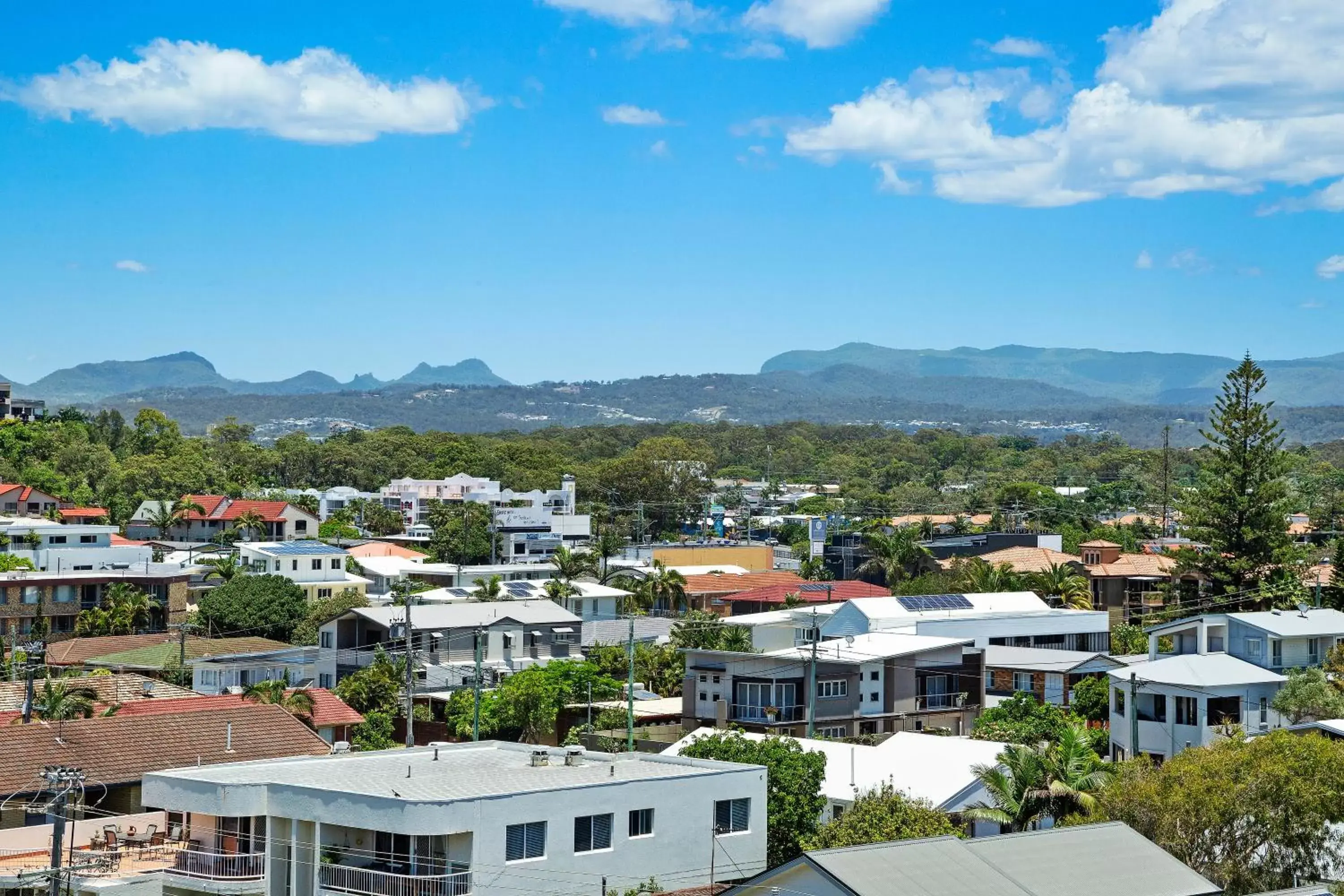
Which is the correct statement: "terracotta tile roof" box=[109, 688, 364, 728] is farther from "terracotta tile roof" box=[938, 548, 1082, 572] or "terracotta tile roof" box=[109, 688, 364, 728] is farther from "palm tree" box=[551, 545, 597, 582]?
"terracotta tile roof" box=[938, 548, 1082, 572]

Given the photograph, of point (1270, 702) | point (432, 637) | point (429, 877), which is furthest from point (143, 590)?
point (429, 877)

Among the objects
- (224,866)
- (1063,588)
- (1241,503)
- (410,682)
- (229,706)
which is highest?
(1241,503)

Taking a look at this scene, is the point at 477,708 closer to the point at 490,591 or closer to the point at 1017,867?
the point at 1017,867

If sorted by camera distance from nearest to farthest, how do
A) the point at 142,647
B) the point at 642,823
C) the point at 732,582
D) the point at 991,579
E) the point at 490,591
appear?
1. the point at 642,823
2. the point at 142,647
3. the point at 490,591
4. the point at 991,579
5. the point at 732,582

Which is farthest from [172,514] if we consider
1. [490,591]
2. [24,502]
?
[490,591]

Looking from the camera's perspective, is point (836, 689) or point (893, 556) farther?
point (893, 556)

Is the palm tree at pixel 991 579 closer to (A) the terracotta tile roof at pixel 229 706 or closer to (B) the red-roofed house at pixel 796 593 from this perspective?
(B) the red-roofed house at pixel 796 593

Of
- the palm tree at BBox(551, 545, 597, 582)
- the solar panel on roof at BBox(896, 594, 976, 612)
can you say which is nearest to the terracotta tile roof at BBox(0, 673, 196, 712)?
the solar panel on roof at BBox(896, 594, 976, 612)

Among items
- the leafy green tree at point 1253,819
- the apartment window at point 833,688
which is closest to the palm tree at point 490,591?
the apartment window at point 833,688
